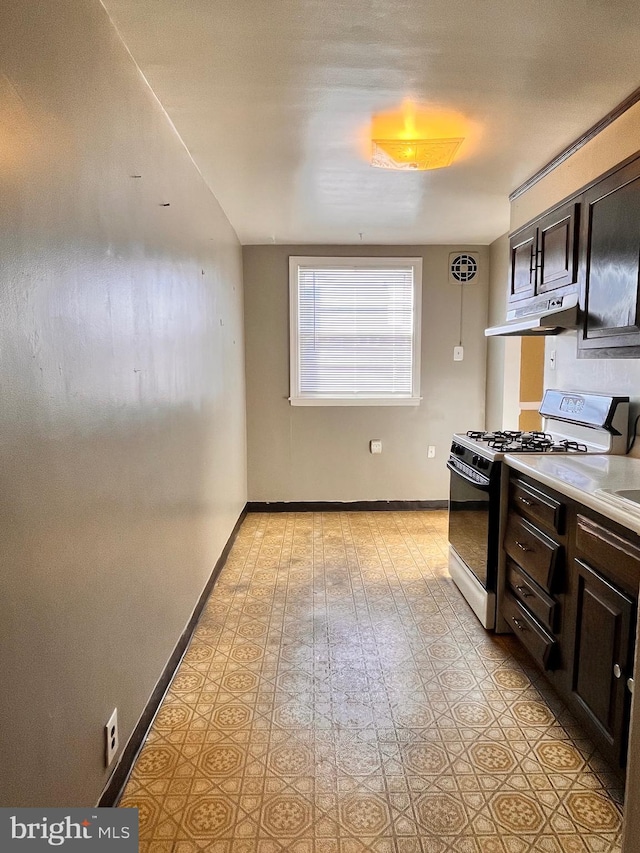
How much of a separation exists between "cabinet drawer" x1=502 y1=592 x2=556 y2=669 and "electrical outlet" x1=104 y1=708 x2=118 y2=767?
155 cm

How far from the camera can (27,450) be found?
3.69 ft

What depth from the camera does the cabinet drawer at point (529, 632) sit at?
213 centimetres

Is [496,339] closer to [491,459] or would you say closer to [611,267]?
[491,459]

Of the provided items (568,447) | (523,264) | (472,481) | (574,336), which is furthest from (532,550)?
(523,264)

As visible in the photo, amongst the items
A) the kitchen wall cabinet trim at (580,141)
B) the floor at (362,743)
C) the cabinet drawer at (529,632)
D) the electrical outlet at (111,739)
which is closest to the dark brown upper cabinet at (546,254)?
the kitchen wall cabinet trim at (580,141)

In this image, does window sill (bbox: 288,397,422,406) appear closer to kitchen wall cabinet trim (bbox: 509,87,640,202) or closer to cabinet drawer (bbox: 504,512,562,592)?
kitchen wall cabinet trim (bbox: 509,87,640,202)

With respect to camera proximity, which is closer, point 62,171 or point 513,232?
point 62,171

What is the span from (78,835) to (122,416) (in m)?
1.07

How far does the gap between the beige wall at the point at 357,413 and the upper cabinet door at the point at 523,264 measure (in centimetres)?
148

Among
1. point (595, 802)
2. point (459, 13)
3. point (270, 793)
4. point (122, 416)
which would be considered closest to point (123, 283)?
point (122, 416)

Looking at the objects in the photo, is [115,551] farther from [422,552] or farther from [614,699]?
[422,552]

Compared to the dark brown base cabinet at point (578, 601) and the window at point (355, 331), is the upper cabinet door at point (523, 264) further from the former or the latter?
the window at point (355, 331)

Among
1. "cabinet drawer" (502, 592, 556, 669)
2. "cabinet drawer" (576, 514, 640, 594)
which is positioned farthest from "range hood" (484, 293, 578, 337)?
"cabinet drawer" (502, 592, 556, 669)

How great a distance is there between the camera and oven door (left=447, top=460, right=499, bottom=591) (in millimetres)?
2707
